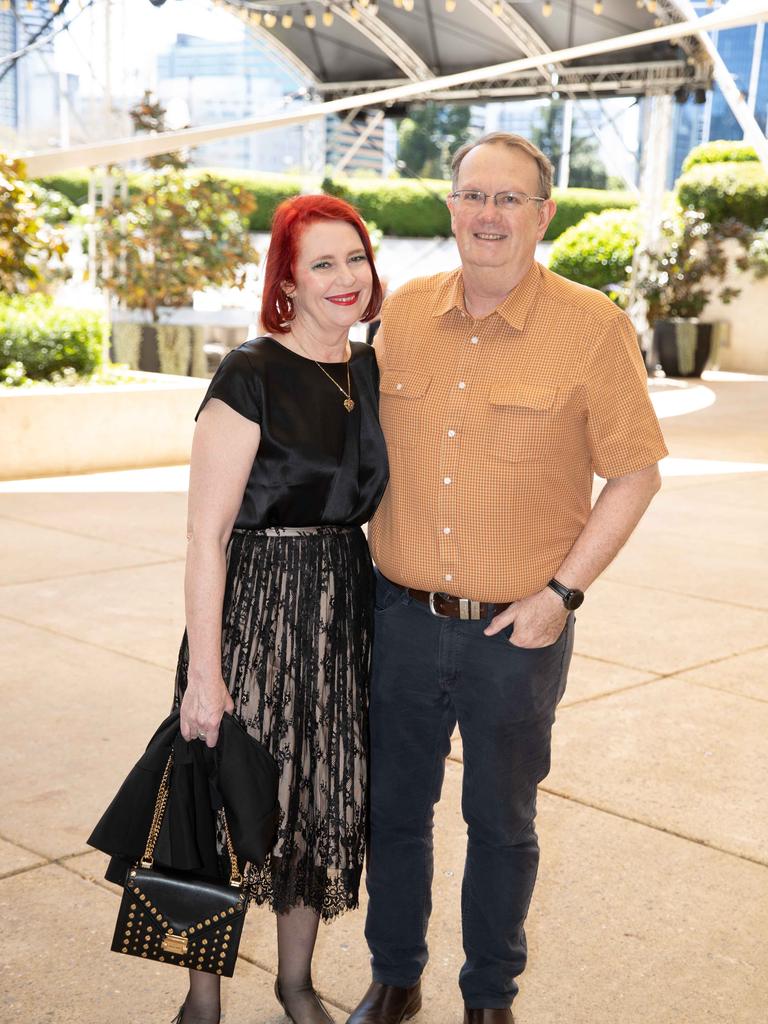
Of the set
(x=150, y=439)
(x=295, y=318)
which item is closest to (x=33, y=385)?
(x=150, y=439)

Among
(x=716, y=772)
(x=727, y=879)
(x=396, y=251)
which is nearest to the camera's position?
(x=727, y=879)

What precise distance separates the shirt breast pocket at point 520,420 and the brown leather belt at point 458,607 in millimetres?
280

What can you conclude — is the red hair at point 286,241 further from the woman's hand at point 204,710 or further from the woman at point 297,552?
the woman's hand at point 204,710

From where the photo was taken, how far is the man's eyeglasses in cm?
229

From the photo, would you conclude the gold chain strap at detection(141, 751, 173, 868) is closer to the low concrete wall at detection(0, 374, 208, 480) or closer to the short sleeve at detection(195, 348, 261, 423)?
the short sleeve at detection(195, 348, 261, 423)

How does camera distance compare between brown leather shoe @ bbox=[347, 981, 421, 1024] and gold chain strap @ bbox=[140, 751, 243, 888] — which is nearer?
gold chain strap @ bbox=[140, 751, 243, 888]

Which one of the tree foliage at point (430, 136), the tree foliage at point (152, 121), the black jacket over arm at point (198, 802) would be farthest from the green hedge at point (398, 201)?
the black jacket over arm at point (198, 802)

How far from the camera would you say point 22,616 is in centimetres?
545

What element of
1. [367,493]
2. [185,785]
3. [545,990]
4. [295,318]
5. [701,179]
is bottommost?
[545,990]

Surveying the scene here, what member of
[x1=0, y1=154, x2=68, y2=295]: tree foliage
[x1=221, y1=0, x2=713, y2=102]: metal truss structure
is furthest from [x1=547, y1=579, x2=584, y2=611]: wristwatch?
[x1=221, y1=0, x2=713, y2=102]: metal truss structure

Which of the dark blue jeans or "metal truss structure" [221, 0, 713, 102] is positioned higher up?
"metal truss structure" [221, 0, 713, 102]

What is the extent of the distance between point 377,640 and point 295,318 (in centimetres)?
65

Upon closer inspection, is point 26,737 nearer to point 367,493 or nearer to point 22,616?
point 22,616

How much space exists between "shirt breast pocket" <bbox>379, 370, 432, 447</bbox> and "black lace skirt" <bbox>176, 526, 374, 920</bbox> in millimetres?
208
